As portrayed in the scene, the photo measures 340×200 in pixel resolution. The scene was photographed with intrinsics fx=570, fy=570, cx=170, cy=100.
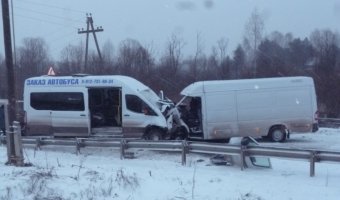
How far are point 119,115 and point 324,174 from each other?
10086 millimetres

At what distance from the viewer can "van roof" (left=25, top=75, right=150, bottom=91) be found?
20.3 m

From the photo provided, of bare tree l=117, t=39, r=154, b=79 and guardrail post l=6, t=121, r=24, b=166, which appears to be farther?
bare tree l=117, t=39, r=154, b=79

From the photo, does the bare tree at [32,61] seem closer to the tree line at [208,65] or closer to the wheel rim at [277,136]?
the tree line at [208,65]

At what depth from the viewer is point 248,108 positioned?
21.7 m

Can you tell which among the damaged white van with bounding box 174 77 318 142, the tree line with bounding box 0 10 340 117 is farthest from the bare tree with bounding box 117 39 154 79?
the damaged white van with bounding box 174 77 318 142

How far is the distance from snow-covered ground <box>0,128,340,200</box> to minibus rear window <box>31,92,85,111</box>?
5.30m

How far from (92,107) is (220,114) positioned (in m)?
4.81

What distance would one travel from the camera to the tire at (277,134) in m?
22.2

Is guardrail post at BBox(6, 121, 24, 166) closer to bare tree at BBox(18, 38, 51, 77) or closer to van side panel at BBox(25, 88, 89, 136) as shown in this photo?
van side panel at BBox(25, 88, 89, 136)

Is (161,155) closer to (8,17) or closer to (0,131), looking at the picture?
(8,17)

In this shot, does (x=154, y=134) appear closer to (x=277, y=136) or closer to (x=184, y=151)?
(x=277, y=136)

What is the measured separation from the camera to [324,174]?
12.8 metres

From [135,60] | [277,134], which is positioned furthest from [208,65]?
[277,134]

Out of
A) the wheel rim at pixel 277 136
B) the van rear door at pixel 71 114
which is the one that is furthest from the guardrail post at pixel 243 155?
the wheel rim at pixel 277 136
